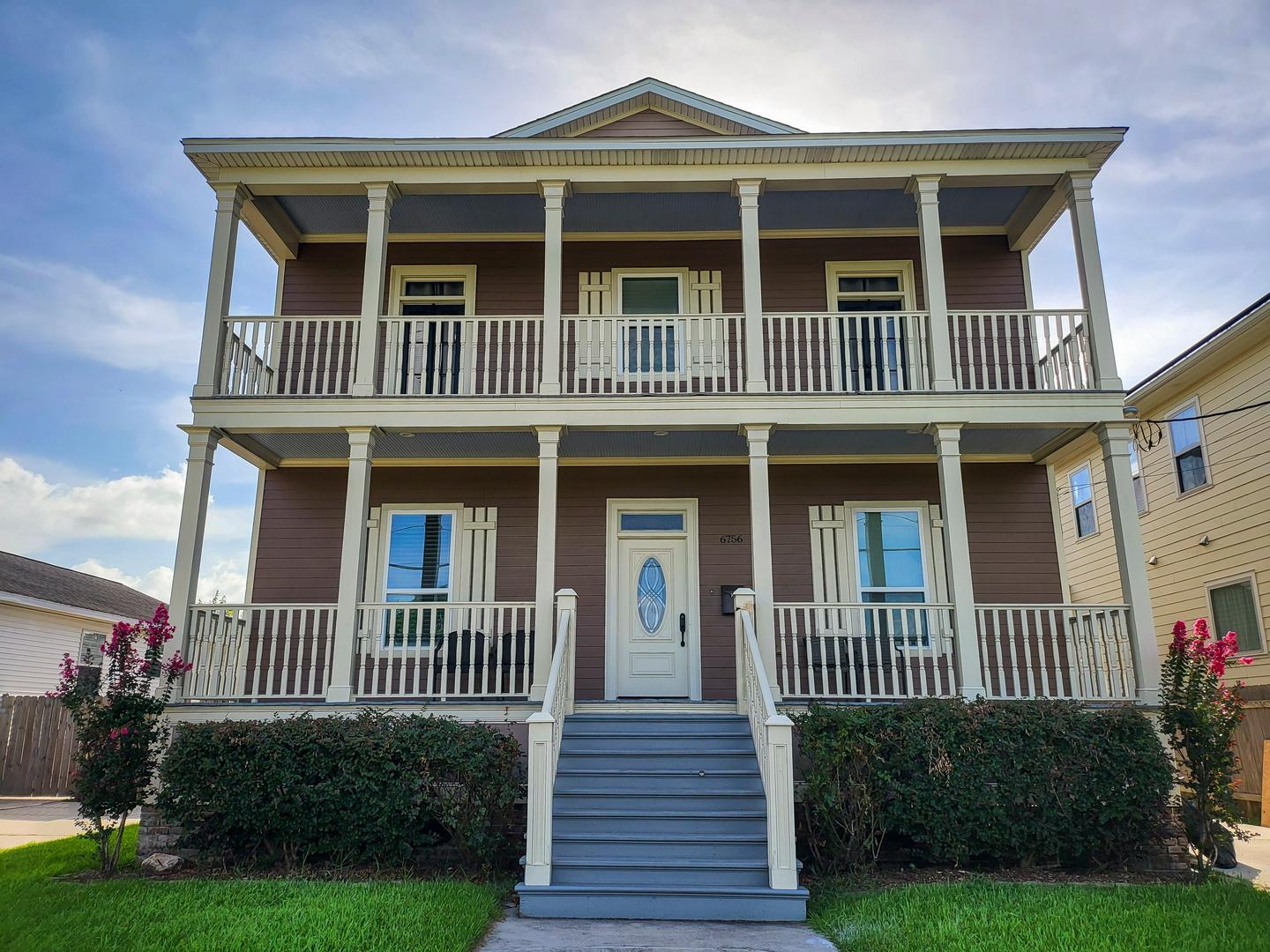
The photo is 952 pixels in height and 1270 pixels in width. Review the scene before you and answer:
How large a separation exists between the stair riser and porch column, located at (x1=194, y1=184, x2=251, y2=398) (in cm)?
617

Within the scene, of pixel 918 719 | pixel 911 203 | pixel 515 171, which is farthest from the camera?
pixel 911 203

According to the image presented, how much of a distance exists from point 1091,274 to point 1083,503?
29.8 feet

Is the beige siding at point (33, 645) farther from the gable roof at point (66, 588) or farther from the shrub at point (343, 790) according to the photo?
the shrub at point (343, 790)

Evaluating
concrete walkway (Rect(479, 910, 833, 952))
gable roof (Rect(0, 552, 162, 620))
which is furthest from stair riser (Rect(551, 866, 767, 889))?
gable roof (Rect(0, 552, 162, 620))

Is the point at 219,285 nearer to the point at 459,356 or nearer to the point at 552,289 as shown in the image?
the point at 459,356

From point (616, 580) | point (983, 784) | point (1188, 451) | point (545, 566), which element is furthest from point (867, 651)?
point (1188, 451)

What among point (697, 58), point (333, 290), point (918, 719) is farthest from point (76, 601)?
point (918, 719)

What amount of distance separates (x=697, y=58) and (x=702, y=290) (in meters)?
3.30

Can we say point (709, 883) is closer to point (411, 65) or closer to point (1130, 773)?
point (1130, 773)

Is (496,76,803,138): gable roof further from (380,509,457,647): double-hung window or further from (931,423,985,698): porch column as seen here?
(380,509,457,647): double-hung window

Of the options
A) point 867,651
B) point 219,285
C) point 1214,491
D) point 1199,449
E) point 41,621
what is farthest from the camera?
point 41,621

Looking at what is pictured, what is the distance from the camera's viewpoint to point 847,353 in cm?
936

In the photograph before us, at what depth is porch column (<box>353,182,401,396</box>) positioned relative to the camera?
30.5 feet

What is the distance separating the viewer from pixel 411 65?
11.8m
